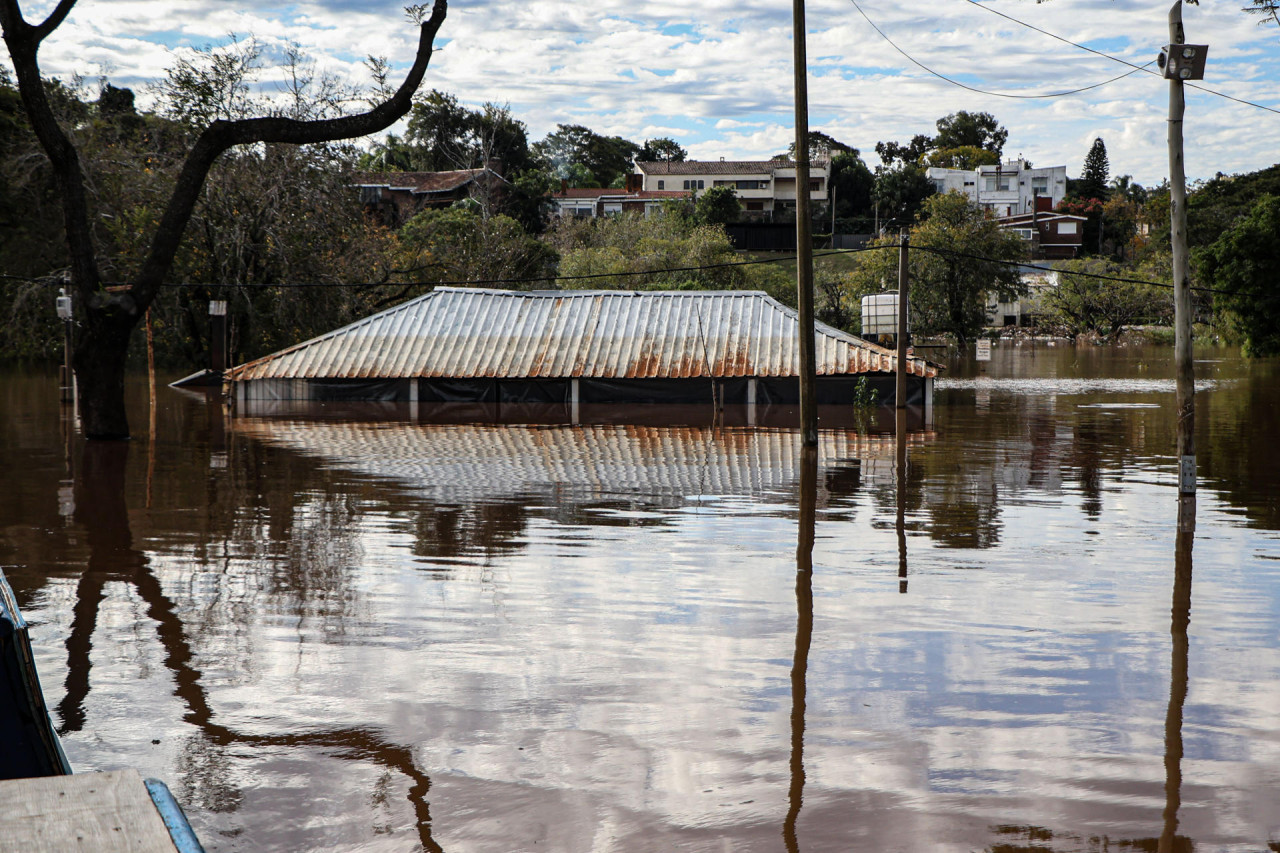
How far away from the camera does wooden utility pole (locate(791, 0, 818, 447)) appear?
67.3ft

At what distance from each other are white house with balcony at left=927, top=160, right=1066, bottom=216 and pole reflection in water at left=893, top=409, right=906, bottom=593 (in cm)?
8873

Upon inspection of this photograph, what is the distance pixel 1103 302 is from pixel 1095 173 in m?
43.0

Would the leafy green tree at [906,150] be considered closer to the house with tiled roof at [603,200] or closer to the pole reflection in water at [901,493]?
the house with tiled roof at [603,200]

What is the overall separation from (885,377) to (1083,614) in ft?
75.9

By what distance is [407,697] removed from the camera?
7211mm

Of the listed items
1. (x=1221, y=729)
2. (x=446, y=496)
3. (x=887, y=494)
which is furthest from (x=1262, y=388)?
(x=1221, y=729)

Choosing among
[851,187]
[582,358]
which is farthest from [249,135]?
[851,187]

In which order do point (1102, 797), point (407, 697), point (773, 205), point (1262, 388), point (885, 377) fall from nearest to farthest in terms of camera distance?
point (1102, 797), point (407, 697), point (885, 377), point (1262, 388), point (773, 205)

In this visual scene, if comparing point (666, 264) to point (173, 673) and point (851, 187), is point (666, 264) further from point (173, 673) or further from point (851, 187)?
point (851, 187)

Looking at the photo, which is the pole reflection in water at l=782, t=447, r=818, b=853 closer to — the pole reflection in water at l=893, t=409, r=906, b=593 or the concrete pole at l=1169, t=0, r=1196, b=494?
the pole reflection in water at l=893, t=409, r=906, b=593

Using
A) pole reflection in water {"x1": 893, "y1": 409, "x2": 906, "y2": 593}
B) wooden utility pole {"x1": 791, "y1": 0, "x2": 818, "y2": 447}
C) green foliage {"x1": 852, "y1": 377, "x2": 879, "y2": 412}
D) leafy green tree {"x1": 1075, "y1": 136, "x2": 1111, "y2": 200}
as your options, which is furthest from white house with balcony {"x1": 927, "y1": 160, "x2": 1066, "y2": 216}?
wooden utility pole {"x1": 791, "y1": 0, "x2": 818, "y2": 447}

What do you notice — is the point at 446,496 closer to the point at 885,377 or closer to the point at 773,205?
the point at 885,377

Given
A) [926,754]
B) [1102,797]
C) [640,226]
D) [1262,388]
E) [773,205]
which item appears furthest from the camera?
[773,205]

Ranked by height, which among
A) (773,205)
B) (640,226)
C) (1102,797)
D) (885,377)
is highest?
(773,205)
